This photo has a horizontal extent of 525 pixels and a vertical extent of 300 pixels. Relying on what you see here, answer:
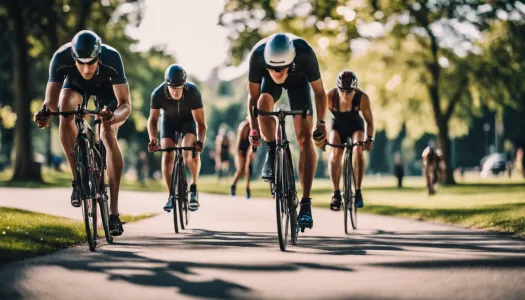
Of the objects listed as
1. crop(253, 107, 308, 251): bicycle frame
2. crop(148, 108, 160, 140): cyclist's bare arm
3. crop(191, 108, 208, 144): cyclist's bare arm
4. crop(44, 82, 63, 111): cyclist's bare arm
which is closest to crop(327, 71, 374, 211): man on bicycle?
crop(191, 108, 208, 144): cyclist's bare arm

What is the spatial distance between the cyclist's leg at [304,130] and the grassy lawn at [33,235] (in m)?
2.54

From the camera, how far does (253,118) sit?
31.1ft

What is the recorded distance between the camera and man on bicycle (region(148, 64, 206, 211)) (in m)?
12.6

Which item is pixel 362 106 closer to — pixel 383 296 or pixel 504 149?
pixel 383 296

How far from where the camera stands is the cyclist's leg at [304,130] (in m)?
9.94

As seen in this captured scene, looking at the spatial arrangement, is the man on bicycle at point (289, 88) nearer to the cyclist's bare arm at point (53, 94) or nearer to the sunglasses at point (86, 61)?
the sunglasses at point (86, 61)

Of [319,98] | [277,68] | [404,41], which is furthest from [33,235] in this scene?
[404,41]

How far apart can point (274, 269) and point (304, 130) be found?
9.23 ft

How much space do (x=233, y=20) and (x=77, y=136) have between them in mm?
27222

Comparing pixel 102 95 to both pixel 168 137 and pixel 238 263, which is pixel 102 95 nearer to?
pixel 238 263

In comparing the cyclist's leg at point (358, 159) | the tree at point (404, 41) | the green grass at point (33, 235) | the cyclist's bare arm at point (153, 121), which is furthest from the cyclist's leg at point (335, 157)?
the tree at point (404, 41)

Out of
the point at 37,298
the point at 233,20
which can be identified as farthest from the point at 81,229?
the point at 233,20

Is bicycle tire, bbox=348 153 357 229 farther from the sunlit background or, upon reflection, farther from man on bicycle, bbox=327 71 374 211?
the sunlit background

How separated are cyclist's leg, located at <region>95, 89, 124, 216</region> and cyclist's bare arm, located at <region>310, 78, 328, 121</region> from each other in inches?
83.3
